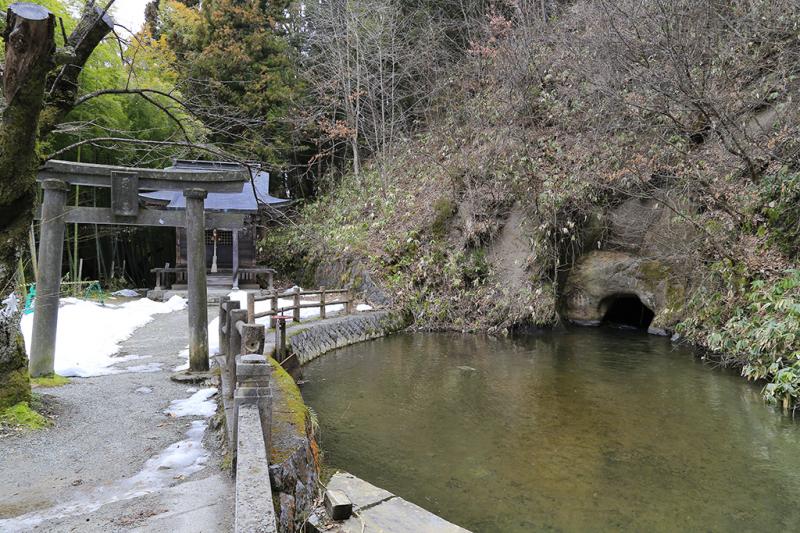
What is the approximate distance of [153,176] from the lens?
627cm

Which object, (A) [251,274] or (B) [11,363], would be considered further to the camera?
(A) [251,274]

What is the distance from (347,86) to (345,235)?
684 centimetres

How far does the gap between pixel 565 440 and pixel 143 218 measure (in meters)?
6.08

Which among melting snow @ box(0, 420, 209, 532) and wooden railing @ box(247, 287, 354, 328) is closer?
melting snow @ box(0, 420, 209, 532)

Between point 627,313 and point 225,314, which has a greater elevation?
point 225,314

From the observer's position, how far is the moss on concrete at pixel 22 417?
13.8ft

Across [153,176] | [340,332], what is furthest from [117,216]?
[340,332]

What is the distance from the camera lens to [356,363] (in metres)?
9.58

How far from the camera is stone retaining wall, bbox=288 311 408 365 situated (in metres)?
9.41

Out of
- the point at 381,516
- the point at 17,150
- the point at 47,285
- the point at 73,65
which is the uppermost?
the point at 73,65

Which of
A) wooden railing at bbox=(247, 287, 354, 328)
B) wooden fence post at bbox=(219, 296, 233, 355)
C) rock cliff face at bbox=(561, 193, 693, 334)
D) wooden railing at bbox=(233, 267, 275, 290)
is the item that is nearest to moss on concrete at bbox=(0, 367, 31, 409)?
wooden fence post at bbox=(219, 296, 233, 355)

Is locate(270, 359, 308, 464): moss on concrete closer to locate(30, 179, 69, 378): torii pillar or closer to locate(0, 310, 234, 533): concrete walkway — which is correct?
locate(0, 310, 234, 533): concrete walkway

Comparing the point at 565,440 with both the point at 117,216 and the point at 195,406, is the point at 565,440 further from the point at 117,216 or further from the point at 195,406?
the point at 117,216

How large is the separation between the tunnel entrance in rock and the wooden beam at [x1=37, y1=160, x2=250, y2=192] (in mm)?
10744
